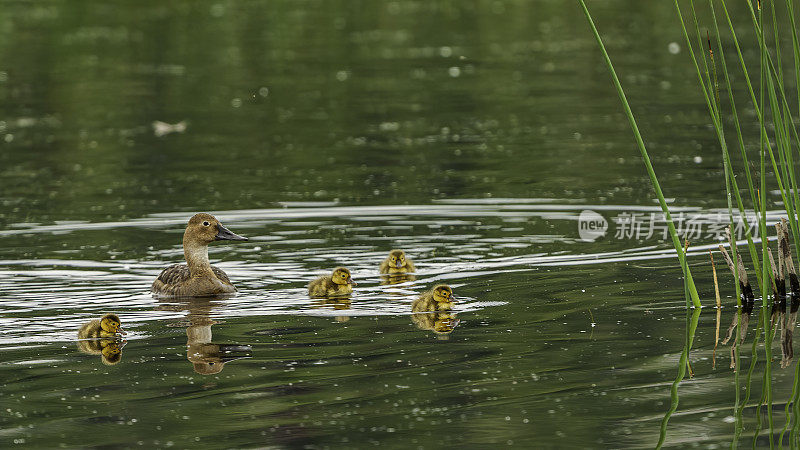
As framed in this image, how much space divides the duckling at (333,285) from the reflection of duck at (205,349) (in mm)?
868

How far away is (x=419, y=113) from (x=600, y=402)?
15883mm

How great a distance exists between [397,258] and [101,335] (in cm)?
296

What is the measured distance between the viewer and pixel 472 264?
12.2 metres

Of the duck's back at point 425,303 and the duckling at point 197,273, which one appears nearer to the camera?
the duck's back at point 425,303

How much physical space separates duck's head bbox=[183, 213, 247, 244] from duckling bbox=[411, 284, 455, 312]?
2.34 metres

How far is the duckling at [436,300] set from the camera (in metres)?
10.1

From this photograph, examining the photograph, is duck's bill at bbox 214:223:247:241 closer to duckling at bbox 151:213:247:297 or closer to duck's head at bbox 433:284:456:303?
duckling at bbox 151:213:247:297

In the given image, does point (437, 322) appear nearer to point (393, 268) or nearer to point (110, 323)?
point (393, 268)

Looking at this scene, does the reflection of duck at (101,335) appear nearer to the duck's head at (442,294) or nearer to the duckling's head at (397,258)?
the duck's head at (442,294)

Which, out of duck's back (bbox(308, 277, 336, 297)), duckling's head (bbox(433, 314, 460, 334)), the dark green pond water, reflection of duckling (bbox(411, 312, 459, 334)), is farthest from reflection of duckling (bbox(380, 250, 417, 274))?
duckling's head (bbox(433, 314, 460, 334))

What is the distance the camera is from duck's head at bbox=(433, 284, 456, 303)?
1010 cm

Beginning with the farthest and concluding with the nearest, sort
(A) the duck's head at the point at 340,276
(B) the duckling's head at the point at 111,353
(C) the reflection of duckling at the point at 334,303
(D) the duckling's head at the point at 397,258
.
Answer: (D) the duckling's head at the point at 397,258
(A) the duck's head at the point at 340,276
(C) the reflection of duckling at the point at 334,303
(B) the duckling's head at the point at 111,353

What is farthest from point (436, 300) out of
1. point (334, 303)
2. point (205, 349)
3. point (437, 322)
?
point (205, 349)

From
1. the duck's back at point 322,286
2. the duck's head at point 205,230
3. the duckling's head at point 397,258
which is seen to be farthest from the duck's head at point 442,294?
the duck's head at point 205,230
